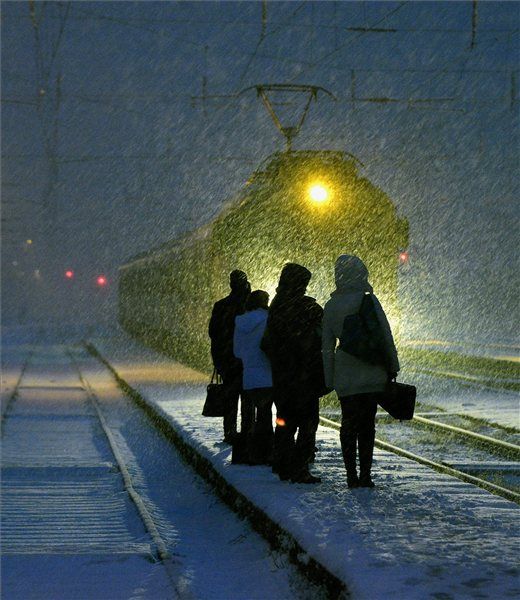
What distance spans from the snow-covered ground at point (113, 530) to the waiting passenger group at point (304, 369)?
68 centimetres

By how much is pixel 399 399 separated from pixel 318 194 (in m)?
10.2

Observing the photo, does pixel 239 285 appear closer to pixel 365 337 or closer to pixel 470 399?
pixel 365 337

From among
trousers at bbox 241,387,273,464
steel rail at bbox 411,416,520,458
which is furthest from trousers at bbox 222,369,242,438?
steel rail at bbox 411,416,520,458

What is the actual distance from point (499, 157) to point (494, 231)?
352 centimetres

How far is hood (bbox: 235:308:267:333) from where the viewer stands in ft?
27.0

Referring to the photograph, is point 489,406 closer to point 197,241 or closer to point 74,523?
point 197,241

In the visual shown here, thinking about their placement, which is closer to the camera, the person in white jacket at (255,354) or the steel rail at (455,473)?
the person in white jacket at (255,354)

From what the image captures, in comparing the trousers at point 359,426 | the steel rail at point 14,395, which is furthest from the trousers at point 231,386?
the steel rail at point 14,395

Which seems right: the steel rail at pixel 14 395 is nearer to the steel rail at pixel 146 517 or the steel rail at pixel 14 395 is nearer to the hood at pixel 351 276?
the steel rail at pixel 146 517

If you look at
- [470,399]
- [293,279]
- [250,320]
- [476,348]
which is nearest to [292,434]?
[250,320]

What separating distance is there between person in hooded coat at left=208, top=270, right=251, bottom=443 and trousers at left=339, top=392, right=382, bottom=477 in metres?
1.79

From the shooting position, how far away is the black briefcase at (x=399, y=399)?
7188 mm

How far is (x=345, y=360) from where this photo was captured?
7.23 meters

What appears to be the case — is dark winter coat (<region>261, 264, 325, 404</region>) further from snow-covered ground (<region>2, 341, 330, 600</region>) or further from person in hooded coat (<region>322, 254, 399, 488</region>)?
snow-covered ground (<region>2, 341, 330, 600</region>)
